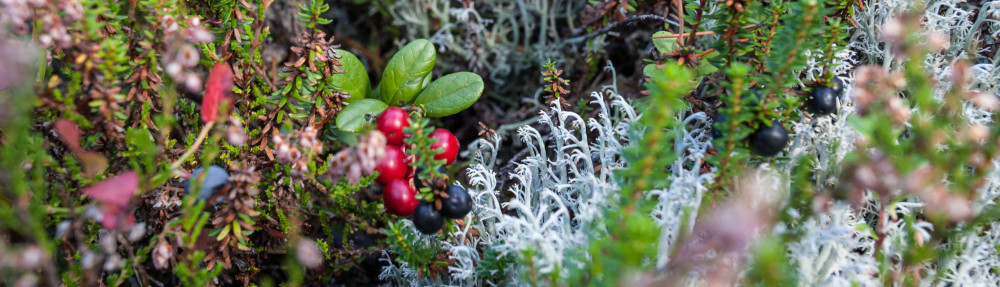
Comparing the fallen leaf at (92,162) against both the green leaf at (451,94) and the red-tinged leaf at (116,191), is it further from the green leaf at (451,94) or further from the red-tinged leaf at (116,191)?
the green leaf at (451,94)

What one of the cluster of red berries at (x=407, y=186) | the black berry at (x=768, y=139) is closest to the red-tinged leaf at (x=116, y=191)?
the cluster of red berries at (x=407, y=186)

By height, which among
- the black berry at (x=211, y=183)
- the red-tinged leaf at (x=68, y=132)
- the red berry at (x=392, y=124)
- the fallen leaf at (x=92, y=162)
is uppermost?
the red-tinged leaf at (x=68, y=132)

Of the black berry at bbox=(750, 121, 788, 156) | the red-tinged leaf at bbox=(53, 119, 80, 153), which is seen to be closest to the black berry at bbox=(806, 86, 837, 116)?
the black berry at bbox=(750, 121, 788, 156)

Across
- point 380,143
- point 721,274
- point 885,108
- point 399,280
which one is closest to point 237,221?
point 380,143

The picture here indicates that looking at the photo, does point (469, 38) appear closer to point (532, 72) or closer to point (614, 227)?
point (532, 72)

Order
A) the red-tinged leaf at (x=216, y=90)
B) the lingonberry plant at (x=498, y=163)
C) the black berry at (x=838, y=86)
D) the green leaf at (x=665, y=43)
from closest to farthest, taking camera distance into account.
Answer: the lingonberry plant at (x=498, y=163)
the red-tinged leaf at (x=216, y=90)
the black berry at (x=838, y=86)
the green leaf at (x=665, y=43)

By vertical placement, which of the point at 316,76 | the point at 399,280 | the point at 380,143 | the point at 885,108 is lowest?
the point at 399,280
